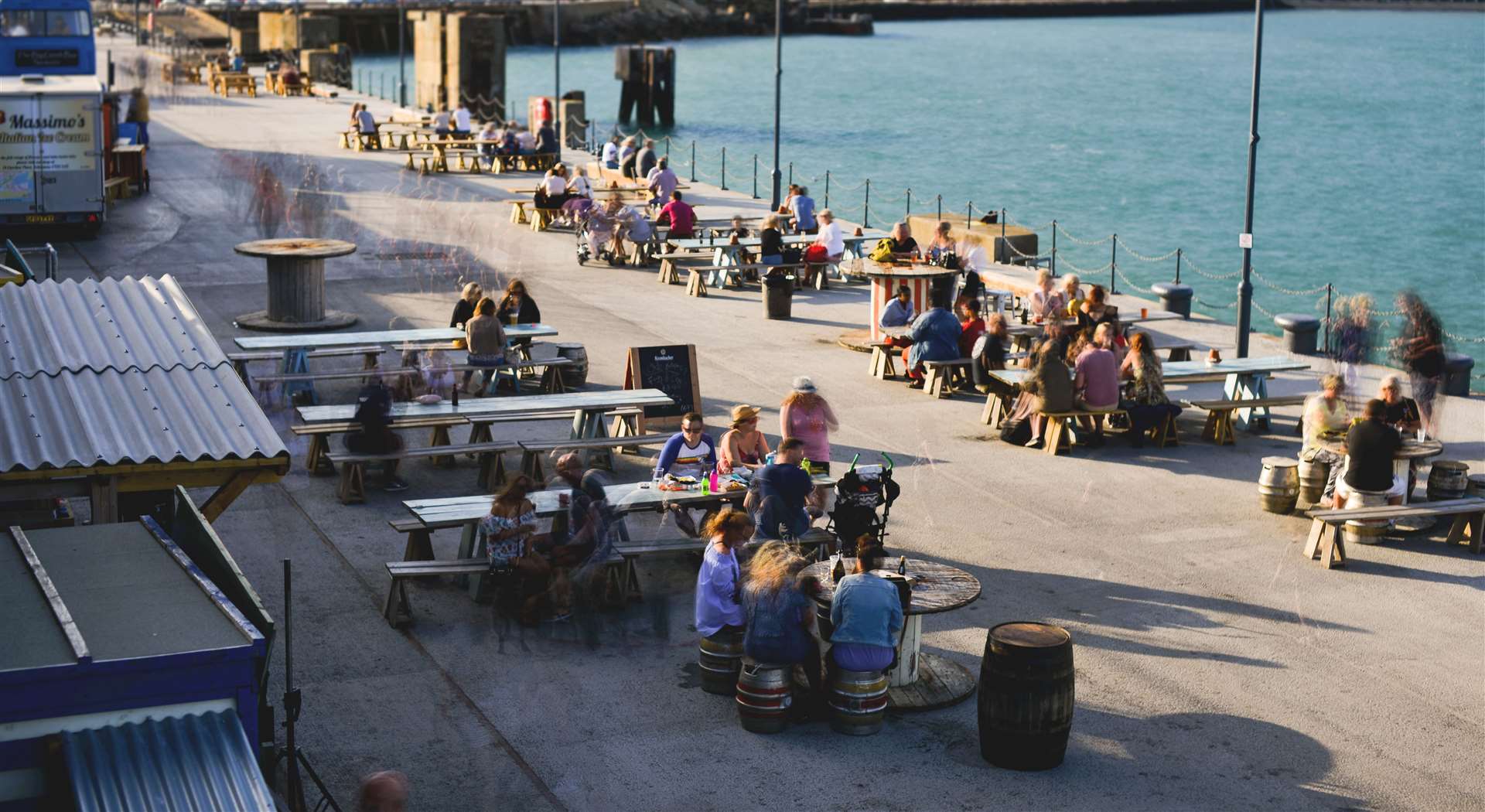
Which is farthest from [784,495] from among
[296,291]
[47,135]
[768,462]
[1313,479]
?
[47,135]

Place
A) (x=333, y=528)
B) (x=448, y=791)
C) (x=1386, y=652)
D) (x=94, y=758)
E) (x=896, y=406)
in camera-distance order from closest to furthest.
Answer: (x=94, y=758), (x=448, y=791), (x=1386, y=652), (x=333, y=528), (x=896, y=406)

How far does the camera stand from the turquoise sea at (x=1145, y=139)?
56750 mm

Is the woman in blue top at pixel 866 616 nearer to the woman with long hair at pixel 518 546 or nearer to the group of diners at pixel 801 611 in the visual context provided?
the group of diners at pixel 801 611

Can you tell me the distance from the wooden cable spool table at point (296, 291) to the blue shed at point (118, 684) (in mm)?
15202

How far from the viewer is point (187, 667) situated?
8016 mm

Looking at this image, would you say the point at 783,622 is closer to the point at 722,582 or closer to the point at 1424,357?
the point at 722,582

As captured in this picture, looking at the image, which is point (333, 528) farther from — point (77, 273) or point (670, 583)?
point (77, 273)

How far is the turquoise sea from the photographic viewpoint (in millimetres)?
56750

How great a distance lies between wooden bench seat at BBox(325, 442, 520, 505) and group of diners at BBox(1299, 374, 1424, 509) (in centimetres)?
762

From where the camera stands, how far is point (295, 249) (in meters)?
23.5

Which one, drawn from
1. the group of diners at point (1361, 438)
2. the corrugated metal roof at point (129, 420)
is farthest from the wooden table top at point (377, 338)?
the group of diners at point (1361, 438)

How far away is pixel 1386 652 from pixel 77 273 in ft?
71.7

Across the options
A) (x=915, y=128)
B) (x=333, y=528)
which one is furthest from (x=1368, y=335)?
(x=915, y=128)

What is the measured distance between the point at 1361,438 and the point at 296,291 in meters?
14.4
